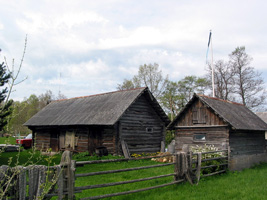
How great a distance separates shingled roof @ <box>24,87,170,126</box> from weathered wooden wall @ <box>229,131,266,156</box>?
265 inches

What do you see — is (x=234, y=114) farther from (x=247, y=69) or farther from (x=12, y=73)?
(x=247, y=69)

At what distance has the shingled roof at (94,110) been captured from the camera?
2030 cm

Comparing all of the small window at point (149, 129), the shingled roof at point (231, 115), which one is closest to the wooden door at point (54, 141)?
the small window at point (149, 129)

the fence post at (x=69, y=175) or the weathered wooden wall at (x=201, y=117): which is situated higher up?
the weathered wooden wall at (x=201, y=117)

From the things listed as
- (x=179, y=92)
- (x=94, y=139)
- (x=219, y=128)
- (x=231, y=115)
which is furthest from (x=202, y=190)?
(x=179, y=92)

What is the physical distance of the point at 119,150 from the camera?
1994 centimetres

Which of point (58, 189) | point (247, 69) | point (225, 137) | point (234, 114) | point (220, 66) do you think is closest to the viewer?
point (58, 189)

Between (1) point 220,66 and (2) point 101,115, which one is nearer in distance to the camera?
(2) point 101,115

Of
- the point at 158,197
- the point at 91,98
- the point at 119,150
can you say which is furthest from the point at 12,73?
the point at 91,98

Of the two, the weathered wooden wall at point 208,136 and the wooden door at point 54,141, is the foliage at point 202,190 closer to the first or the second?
the weathered wooden wall at point 208,136

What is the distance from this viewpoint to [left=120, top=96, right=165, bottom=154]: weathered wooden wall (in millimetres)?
20866

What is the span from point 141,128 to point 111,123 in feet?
13.7

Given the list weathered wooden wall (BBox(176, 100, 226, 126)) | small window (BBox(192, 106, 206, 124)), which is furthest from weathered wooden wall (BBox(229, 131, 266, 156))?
small window (BBox(192, 106, 206, 124))

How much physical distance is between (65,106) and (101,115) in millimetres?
8098
